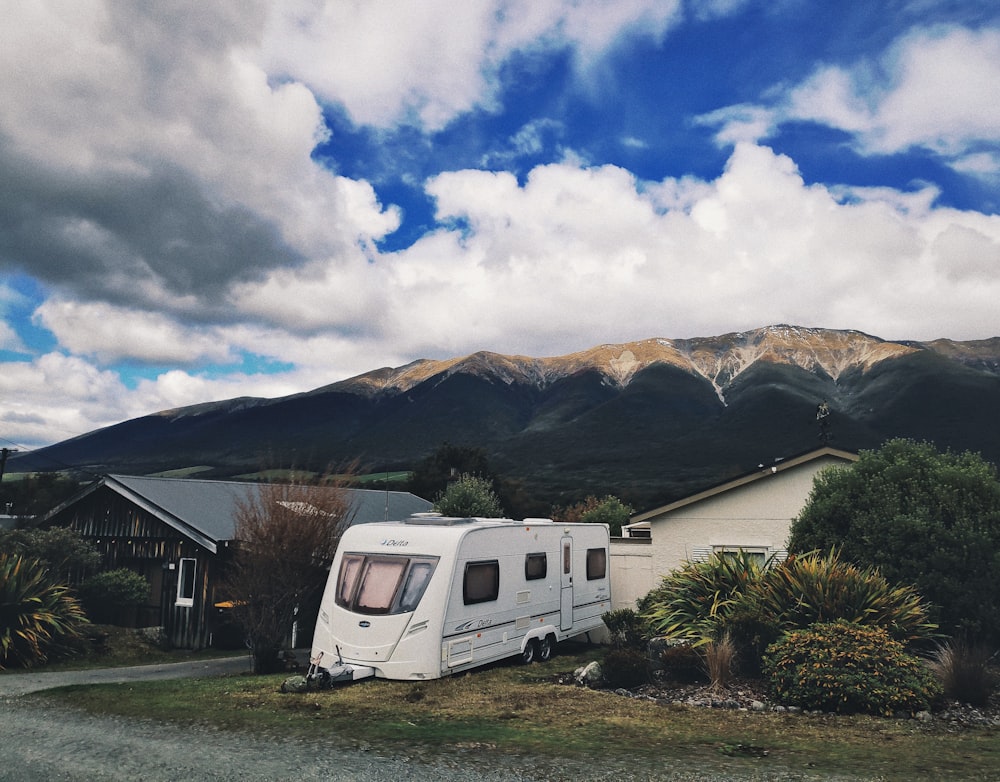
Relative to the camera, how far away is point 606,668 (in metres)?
13.7

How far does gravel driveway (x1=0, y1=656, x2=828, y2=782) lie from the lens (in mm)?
7340

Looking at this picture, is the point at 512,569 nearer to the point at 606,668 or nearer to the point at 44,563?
the point at 606,668

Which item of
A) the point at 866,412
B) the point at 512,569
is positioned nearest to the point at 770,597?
the point at 512,569

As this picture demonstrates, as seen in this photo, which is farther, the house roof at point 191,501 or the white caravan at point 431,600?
the house roof at point 191,501

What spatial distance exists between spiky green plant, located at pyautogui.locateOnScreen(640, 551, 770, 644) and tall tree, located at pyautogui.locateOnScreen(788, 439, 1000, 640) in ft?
6.53

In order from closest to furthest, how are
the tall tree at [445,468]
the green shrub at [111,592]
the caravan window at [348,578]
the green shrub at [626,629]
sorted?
the caravan window at [348,578] < the green shrub at [626,629] < the green shrub at [111,592] < the tall tree at [445,468]

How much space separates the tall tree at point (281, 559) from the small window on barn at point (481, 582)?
437cm

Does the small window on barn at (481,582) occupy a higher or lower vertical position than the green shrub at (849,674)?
higher

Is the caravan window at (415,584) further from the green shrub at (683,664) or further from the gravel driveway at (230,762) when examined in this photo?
the green shrub at (683,664)

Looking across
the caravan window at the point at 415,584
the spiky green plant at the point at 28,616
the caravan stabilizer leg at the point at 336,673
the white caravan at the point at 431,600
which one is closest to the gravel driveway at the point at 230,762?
the caravan stabilizer leg at the point at 336,673

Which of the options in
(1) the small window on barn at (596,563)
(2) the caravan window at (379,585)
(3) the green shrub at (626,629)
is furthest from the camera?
(1) the small window on barn at (596,563)

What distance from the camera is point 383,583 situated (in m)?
13.6

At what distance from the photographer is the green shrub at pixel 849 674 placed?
11.1 meters

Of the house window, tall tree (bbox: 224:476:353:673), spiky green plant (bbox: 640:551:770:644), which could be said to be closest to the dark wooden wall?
tall tree (bbox: 224:476:353:673)
